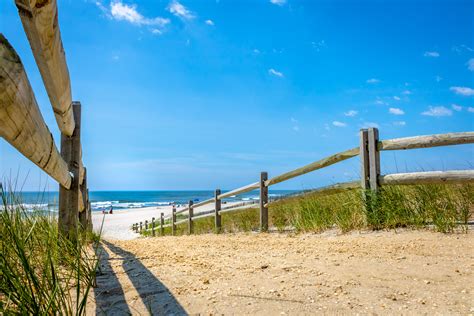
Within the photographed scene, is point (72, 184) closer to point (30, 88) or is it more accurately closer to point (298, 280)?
point (298, 280)

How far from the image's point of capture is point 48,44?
1.59 metres

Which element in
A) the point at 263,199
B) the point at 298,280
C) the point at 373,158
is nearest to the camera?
the point at 298,280

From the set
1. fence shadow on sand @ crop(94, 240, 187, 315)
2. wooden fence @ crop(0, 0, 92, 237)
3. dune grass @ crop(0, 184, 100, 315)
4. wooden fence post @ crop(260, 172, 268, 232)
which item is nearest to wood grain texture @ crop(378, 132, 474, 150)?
wooden fence post @ crop(260, 172, 268, 232)

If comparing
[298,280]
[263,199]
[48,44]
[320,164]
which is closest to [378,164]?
[320,164]

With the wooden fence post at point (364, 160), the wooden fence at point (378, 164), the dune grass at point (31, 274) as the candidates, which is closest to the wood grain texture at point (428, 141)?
the wooden fence at point (378, 164)

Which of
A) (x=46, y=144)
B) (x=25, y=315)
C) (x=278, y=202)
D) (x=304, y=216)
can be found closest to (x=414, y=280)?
(x=25, y=315)

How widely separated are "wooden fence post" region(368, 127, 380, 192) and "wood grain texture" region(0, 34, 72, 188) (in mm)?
4628

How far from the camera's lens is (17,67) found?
3.55 ft

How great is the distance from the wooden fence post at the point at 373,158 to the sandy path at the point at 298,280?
1703mm

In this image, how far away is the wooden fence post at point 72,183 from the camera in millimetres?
3558

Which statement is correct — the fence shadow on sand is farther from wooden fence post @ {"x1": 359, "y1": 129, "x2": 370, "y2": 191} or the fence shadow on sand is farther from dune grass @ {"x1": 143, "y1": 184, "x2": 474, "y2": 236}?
wooden fence post @ {"x1": 359, "y1": 129, "x2": 370, "y2": 191}

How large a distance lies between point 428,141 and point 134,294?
416 centimetres

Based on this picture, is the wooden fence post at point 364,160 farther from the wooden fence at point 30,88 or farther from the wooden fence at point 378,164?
the wooden fence at point 30,88

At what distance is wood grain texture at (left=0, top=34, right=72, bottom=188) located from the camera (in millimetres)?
1019
